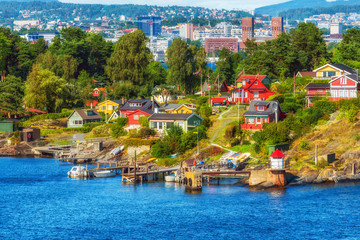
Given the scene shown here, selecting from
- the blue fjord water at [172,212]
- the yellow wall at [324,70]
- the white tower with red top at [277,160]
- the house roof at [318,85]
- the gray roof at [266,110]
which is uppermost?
the yellow wall at [324,70]

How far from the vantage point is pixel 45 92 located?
115 meters

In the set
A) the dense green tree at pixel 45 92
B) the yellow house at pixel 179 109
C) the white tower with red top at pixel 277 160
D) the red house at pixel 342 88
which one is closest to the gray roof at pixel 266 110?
the red house at pixel 342 88

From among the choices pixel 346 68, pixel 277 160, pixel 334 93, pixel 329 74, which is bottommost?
pixel 277 160

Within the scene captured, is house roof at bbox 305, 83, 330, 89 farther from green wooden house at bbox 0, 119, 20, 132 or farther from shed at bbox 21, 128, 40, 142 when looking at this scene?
green wooden house at bbox 0, 119, 20, 132

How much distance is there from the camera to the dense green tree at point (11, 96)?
360 feet

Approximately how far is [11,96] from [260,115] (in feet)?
153

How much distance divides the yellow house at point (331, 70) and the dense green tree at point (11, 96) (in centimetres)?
4933

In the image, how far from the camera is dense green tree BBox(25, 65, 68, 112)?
114 m

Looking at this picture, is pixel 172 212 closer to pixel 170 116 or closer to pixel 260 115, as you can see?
pixel 260 115

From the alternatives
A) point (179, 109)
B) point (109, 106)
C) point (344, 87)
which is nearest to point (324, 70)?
point (344, 87)

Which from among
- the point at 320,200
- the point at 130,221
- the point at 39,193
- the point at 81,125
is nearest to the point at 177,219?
the point at 130,221

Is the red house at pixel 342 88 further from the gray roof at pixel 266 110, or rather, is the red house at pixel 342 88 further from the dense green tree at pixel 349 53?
the dense green tree at pixel 349 53

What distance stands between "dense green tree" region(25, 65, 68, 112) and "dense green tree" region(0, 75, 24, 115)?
1733mm

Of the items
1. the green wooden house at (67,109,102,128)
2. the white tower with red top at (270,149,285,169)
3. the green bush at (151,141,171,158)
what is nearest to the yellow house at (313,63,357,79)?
the green bush at (151,141,171,158)
